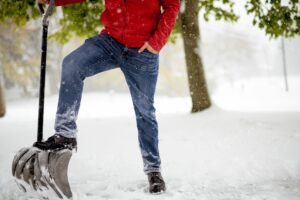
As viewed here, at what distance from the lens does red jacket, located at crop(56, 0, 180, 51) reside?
8.50 ft

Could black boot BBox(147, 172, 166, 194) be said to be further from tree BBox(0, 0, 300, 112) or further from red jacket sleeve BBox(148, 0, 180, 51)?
tree BBox(0, 0, 300, 112)

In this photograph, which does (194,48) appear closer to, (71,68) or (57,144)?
(71,68)

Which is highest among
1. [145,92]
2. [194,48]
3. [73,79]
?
[194,48]

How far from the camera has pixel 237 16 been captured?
7.93m

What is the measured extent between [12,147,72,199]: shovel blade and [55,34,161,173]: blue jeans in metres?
Result: 0.19

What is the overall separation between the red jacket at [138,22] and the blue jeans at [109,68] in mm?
83

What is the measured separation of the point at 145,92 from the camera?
106 inches

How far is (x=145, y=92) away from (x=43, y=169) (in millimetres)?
1032

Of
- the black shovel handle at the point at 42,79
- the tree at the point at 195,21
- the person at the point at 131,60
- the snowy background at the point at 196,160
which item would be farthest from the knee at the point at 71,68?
the tree at the point at 195,21

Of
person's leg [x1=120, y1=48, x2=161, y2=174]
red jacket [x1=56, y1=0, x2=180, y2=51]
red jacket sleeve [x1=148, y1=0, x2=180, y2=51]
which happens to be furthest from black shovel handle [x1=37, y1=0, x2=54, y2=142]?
red jacket sleeve [x1=148, y1=0, x2=180, y2=51]

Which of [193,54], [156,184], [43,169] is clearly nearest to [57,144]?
[43,169]

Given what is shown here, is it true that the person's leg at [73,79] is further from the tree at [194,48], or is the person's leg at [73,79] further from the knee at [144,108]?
the tree at [194,48]

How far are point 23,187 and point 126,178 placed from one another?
1028 mm

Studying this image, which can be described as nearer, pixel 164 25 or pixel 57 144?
pixel 57 144
